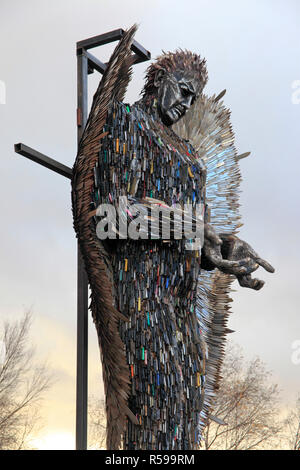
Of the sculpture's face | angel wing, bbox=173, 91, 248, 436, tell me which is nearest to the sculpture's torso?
the sculpture's face

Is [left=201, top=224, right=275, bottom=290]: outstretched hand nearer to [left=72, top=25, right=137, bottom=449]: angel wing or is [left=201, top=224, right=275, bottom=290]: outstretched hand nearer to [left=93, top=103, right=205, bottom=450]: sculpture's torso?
[left=93, top=103, right=205, bottom=450]: sculpture's torso

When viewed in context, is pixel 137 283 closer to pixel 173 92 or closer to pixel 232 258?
pixel 232 258

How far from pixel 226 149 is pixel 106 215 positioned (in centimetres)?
129

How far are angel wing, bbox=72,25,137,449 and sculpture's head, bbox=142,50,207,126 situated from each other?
297mm

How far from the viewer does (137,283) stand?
9.84ft

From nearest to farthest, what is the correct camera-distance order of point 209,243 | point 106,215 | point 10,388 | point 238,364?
point 106,215
point 209,243
point 10,388
point 238,364

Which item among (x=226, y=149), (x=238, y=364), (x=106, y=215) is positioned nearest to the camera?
(x=106, y=215)

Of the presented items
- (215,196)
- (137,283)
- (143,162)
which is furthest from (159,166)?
(215,196)

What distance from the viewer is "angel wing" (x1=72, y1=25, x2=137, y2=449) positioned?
2.93 m

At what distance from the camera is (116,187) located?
2.98m

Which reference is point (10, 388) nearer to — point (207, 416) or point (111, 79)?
point (207, 416)

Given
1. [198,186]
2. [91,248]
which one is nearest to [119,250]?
[91,248]

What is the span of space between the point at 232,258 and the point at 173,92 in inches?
33.0

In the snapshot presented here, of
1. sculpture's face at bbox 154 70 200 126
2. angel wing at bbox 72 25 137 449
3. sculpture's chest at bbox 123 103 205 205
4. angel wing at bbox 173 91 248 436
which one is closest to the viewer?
angel wing at bbox 72 25 137 449
